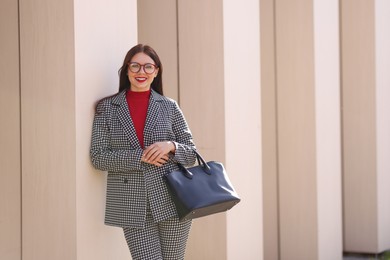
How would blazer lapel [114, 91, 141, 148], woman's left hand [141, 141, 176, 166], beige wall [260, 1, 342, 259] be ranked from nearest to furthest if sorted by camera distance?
woman's left hand [141, 141, 176, 166]
blazer lapel [114, 91, 141, 148]
beige wall [260, 1, 342, 259]

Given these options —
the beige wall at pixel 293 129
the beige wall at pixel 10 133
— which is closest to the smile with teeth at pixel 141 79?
the beige wall at pixel 10 133

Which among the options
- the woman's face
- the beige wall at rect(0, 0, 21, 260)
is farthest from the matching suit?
the beige wall at rect(0, 0, 21, 260)

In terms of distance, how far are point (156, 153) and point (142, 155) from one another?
81 mm

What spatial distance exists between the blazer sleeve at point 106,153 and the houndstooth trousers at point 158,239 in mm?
323

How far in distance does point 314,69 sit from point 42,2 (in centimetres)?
470

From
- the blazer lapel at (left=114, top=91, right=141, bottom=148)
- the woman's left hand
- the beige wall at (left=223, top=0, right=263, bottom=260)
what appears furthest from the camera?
the beige wall at (left=223, top=0, right=263, bottom=260)

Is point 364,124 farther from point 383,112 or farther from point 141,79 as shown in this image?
point 141,79

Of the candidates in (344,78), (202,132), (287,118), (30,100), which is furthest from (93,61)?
(344,78)

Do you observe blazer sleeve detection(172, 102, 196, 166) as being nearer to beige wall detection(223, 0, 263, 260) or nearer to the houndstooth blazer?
the houndstooth blazer

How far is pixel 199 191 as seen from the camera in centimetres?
458

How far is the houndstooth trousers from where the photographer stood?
185 inches

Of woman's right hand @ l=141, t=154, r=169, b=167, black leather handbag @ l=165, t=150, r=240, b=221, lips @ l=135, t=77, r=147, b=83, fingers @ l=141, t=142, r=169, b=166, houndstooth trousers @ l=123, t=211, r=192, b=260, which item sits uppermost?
lips @ l=135, t=77, r=147, b=83

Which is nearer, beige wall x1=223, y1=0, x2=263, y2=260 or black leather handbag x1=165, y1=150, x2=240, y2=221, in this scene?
black leather handbag x1=165, y1=150, x2=240, y2=221

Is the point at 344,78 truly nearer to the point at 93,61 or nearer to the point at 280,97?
the point at 280,97
